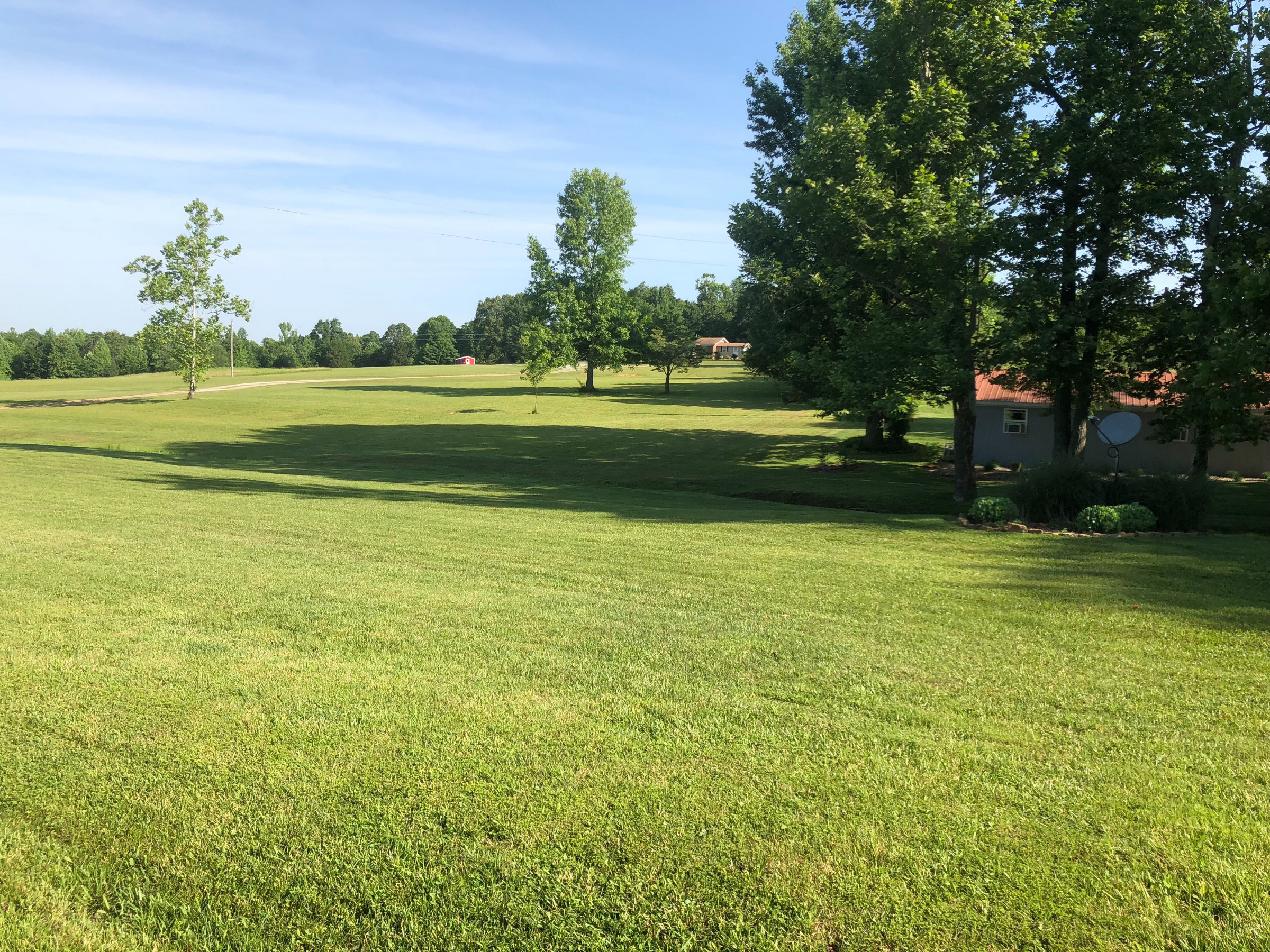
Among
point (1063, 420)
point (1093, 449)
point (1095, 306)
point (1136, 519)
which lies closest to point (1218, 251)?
point (1095, 306)

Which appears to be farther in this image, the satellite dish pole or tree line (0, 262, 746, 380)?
tree line (0, 262, 746, 380)

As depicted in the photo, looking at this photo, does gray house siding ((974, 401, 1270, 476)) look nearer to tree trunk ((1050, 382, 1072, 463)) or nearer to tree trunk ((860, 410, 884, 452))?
tree trunk ((860, 410, 884, 452))

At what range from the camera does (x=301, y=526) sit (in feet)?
39.5

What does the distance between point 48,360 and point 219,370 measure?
2557 centimetres

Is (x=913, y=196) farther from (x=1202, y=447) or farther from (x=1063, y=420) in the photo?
(x=1202, y=447)

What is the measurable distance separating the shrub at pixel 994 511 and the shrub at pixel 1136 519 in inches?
63.2

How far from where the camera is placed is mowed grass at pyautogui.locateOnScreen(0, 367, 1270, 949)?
3.12 metres

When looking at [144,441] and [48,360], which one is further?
[48,360]

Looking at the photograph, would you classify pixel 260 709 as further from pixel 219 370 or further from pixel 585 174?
pixel 219 370

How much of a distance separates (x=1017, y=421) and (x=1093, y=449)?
2.82 meters

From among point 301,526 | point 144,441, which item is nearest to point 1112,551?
point 301,526

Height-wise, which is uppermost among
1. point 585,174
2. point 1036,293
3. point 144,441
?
point 585,174

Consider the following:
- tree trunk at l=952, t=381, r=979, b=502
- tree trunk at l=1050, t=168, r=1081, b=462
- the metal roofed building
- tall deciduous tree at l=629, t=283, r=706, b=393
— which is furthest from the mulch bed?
tall deciduous tree at l=629, t=283, r=706, b=393

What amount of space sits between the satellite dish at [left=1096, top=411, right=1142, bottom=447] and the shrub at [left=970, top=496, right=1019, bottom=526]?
3.88 m
